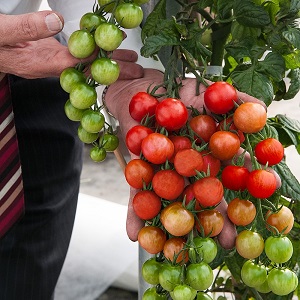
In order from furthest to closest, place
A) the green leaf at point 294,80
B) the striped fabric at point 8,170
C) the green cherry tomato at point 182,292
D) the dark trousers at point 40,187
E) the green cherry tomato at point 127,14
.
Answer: the dark trousers at point 40,187, the striped fabric at point 8,170, the green leaf at point 294,80, the green cherry tomato at point 127,14, the green cherry tomato at point 182,292

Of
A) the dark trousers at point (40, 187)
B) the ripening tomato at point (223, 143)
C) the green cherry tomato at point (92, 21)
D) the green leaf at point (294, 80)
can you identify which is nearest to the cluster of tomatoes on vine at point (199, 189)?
the ripening tomato at point (223, 143)

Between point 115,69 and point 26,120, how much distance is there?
0.57m

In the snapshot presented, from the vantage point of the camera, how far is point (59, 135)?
4.10 ft

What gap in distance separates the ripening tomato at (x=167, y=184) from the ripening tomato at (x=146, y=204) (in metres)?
0.01

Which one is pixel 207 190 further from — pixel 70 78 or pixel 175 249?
pixel 70 78

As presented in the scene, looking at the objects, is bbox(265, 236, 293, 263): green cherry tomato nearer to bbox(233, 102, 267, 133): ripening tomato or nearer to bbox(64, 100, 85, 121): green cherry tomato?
bbox(233, 102, 267, 133): ripening tomato

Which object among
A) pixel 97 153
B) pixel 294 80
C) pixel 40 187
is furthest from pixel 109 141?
pixel 40 187

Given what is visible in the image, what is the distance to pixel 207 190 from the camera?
0.59 metres

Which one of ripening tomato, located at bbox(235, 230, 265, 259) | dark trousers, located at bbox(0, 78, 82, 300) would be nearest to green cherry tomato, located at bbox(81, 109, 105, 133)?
ripening tomato, located at bbox(235, 230, 265, 259)

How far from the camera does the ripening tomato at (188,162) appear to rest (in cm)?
60

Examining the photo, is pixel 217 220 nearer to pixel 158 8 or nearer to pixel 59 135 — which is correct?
pixel 158 8

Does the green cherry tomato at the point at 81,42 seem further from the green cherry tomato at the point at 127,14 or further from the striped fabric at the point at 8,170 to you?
the striped fabric at the point at 8,170

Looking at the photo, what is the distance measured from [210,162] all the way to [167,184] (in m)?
0.06

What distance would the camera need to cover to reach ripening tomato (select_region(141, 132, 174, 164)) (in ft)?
2.00
